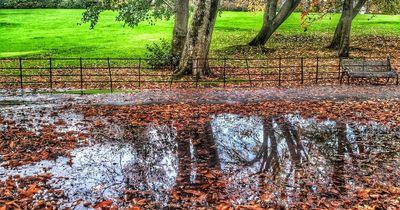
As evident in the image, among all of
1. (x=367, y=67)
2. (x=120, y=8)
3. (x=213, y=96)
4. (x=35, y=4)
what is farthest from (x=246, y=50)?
(x=35, y=4)

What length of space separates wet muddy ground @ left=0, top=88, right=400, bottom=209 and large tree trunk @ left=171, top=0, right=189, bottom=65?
1231cm

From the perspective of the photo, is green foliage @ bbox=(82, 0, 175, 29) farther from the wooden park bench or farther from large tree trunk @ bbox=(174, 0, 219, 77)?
the wooden park bench

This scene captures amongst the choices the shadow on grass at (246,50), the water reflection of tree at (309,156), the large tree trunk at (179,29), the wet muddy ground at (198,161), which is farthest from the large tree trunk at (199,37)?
the shadow on grass at (246,50)

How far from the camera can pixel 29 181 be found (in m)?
9.05

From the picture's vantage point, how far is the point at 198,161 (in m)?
10.2

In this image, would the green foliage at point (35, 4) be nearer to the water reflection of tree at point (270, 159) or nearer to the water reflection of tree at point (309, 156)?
the water reflection of tree at point (270, 159)

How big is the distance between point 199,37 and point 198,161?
11.2 m

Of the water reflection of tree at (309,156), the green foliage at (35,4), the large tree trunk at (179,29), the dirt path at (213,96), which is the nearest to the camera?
the water reflection of tree at (309,156)

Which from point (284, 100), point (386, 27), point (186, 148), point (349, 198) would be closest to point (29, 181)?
point (186, 148)

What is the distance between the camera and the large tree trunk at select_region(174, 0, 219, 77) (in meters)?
20.3

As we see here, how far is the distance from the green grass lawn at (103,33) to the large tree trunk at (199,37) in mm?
13217

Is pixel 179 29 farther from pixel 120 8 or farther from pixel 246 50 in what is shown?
pixel 246 50

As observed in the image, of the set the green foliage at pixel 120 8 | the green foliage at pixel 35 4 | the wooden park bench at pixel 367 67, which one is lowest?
the wooden park bench at pixel 367 67

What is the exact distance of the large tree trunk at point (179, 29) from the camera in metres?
26.3
